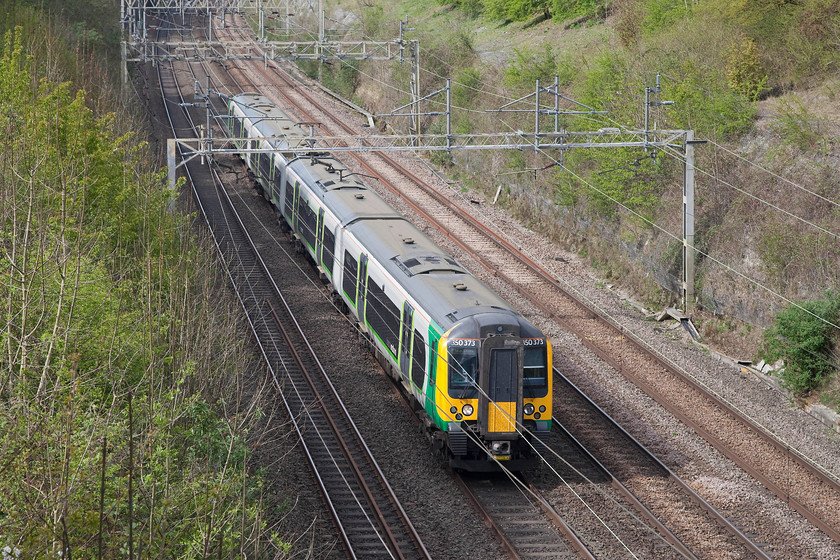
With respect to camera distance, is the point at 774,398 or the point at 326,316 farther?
the point at 326,316

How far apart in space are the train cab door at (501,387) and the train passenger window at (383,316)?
10.1 ft

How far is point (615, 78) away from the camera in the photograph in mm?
30625

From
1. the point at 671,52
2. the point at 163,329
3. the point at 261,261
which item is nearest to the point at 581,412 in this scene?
the point at 163,329

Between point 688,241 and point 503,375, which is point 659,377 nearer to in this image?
point 688,241

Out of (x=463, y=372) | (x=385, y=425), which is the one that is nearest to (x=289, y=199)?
(x=385, y=425)

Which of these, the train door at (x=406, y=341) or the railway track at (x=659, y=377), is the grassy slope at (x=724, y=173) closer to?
the railway track at (x=659, y=377)

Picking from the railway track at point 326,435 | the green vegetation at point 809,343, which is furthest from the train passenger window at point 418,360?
the green vegetation at point 809,343

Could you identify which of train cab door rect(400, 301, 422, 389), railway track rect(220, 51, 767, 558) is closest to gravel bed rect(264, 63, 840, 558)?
railway track rect(220, 51, 767, 558)

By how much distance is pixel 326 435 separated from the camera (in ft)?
59.3

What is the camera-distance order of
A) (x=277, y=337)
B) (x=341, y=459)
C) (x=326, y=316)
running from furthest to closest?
(x=326, y=316) < (x=277, y=337) < (x=341, y=459)

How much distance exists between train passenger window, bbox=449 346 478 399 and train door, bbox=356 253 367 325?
216 inches

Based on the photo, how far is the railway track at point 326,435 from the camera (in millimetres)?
14547

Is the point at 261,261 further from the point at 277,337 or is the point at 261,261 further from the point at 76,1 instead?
the point at 76,1

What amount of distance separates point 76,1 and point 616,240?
31.1m
